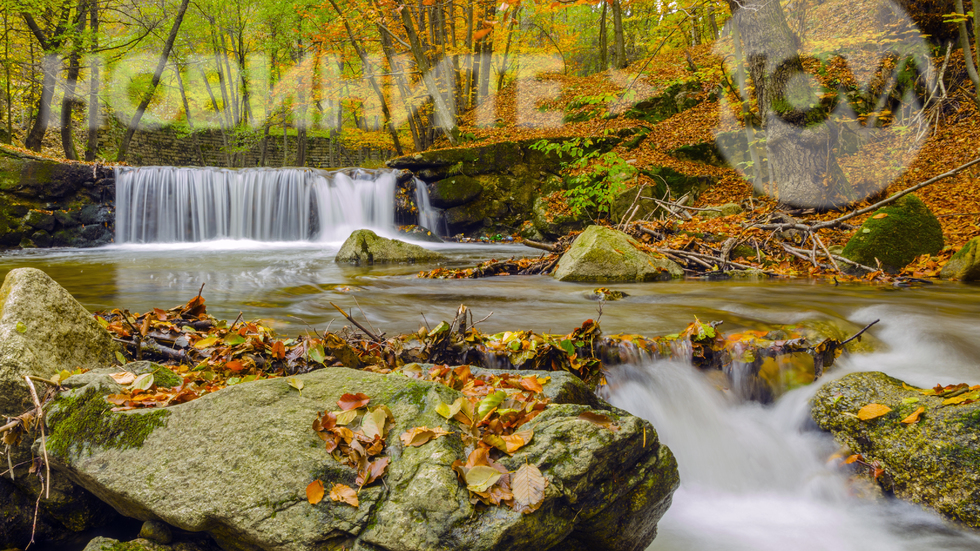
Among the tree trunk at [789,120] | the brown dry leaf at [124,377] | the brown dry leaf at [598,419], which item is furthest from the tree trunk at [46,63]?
the brown dry leaf at [598,419]

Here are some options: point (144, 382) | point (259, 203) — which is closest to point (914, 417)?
point (144, 382)

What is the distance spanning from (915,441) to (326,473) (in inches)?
107

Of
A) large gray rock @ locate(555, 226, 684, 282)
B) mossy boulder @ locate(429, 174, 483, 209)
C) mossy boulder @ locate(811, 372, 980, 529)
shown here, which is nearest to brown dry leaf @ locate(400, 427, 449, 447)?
mossy boulder @ locate(811, 372, 980, 529)

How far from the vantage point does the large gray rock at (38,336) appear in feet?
7.27

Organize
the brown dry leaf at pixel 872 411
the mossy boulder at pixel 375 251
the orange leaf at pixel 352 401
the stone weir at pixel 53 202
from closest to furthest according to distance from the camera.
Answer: the orange leaf at pixel 352 401 < the brown dry leaf at pixel 872 411 < the mossy boulder at pixel 375 251 < the stone weir at pixel 53 202

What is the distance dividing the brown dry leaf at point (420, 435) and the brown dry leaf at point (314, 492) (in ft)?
1.07

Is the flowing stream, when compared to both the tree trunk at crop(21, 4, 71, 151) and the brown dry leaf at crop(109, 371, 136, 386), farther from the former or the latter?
the tree trunk at crop(21, 4, 71, 151)

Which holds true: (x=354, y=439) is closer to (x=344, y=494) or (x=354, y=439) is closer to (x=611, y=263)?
(x=344, y=494)

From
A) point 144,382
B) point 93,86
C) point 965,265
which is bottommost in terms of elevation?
point 144,382

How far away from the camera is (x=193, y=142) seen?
3066 centimetres

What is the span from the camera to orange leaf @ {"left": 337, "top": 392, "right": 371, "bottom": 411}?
2117 millimetres

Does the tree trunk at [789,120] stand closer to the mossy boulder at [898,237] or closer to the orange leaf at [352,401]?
the mossy boulder at [898,237]

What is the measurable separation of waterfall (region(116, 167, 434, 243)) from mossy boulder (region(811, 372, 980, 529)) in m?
14.0

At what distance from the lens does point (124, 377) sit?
248 centimetres
